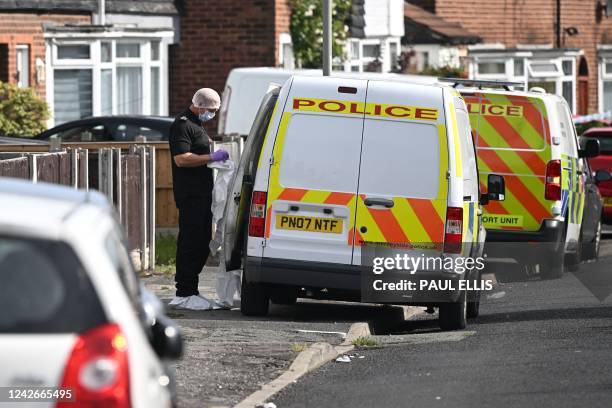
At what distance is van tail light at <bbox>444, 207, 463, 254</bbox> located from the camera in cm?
1225

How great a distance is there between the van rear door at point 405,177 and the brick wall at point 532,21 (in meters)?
29.1

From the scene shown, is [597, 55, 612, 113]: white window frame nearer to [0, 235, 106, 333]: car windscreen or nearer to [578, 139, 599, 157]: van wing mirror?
[578, 139, 599, 157]: van wing mirror

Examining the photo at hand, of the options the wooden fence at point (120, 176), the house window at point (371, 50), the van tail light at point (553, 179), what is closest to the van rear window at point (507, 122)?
the van tail light at point (553, 179)

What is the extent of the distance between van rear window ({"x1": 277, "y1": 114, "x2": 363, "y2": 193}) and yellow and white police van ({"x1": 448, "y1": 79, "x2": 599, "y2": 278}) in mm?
4899

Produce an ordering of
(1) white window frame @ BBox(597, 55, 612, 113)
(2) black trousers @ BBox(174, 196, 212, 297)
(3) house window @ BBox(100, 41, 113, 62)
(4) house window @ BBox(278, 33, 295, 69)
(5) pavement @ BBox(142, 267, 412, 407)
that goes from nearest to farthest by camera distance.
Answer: (5) pavement @ BBox(142, 267, 412, 407) < (2) black trousers @ BBox(174, 196, 212, 297) < (3) house window @ BBox(100, 41, 113, 62) < (4) house window @ BBox(278, 33, 295, 69) < (1) white window frame @ BBox(597, 55, 612, 113)

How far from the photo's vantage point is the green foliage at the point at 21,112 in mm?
24516

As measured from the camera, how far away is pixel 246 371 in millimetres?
10039

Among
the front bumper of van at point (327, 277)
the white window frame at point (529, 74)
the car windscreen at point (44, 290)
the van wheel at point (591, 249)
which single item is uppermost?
the white window frame at point (529, 74)

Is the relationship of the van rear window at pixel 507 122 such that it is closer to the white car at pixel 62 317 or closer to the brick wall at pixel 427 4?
the white car at pixel 62 317

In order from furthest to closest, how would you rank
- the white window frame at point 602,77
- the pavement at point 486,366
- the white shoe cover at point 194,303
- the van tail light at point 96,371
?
the white window frame at point 602,77 → the white shoe cover at point 194,303 → the pavement at point 486,366 → the van tail light at point 96,371

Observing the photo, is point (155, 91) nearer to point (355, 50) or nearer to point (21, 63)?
point (21, 63)

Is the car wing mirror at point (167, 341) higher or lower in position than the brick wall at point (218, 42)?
lower

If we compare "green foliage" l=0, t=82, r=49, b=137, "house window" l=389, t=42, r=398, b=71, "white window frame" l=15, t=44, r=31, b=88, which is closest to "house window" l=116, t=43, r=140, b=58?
"white window frame" l=15, t=44, r=31, b=88

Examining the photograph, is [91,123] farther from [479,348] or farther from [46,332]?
[46,332]
